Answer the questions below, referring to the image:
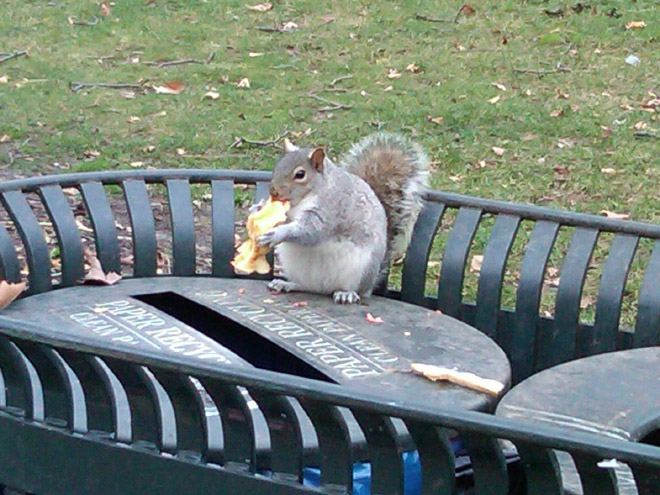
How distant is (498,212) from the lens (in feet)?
10.6

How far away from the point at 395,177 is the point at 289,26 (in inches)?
189

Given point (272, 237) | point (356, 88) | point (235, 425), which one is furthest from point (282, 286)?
point (356, 88)

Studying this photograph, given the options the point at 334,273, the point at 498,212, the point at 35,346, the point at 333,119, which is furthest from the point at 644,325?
the point at 333,119

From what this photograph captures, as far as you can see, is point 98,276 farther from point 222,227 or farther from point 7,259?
point 222,227

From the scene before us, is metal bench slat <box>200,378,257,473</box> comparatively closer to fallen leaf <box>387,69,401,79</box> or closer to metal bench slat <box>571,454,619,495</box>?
metal bench slat <box>571,454,619,495</box>

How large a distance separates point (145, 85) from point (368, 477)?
4844mm

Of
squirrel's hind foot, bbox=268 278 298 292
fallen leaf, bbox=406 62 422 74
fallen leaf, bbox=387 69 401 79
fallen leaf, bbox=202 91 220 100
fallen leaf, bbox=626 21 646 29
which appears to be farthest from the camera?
fallen leaf, bbox=626 21 646 29

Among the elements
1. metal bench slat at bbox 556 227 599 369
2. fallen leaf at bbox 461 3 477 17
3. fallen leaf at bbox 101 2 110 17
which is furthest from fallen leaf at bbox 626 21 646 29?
metal bench slat at bbox 556 227 599 369

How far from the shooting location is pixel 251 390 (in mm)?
2156

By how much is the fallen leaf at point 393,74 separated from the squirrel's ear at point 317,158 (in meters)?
3.89

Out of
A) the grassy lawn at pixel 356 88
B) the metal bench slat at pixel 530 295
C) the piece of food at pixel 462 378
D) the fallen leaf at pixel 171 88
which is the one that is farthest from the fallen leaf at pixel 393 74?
the piece of food at pixel 462 378

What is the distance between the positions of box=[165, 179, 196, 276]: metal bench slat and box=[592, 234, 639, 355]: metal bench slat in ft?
3.67

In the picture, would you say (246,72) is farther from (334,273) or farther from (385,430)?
(385,430)

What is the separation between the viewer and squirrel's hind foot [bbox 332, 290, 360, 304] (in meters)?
3.19
